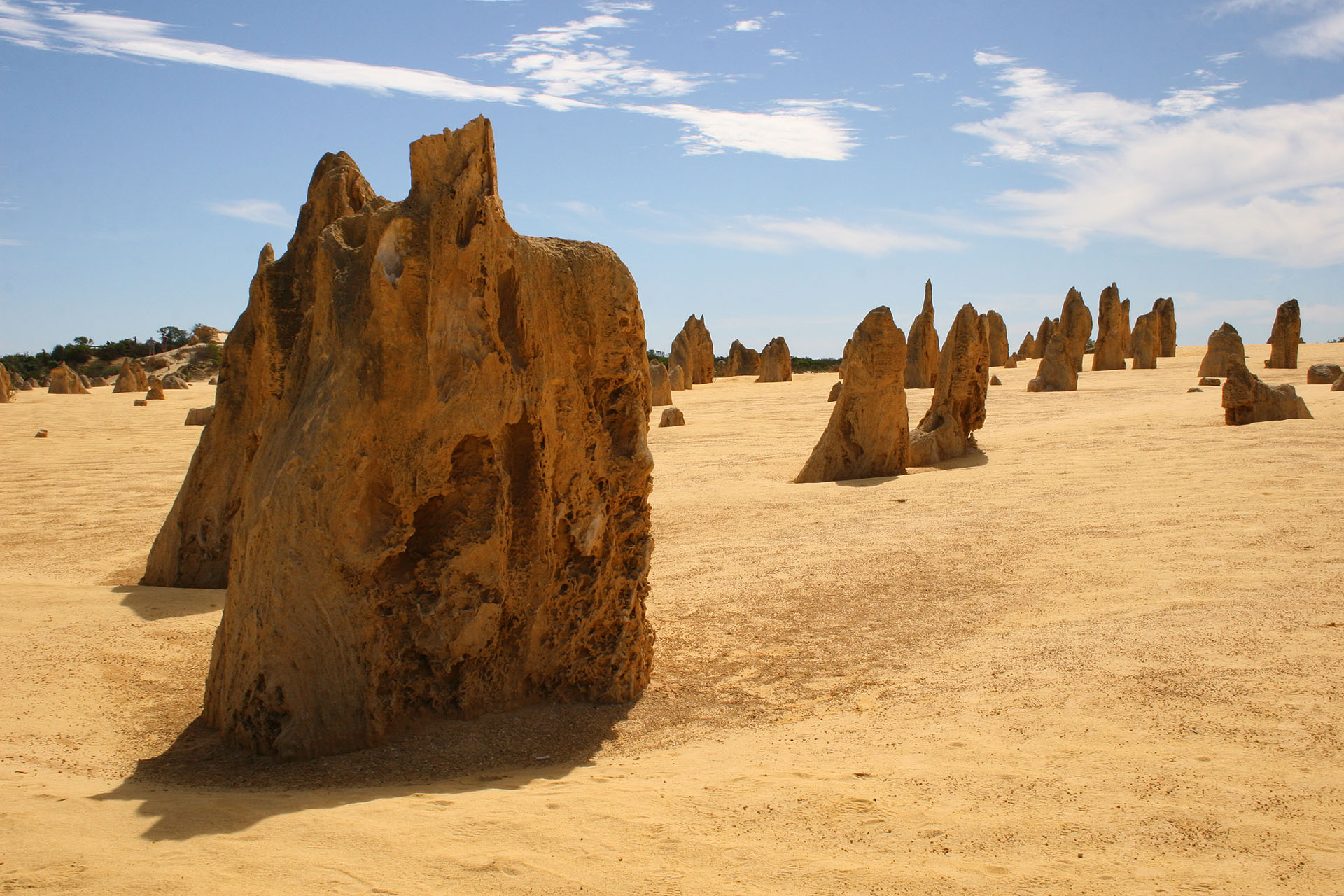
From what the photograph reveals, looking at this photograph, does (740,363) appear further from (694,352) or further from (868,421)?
(868,421)

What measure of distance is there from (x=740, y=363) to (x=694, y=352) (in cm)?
961

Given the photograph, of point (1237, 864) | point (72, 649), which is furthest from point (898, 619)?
point (72, 649)

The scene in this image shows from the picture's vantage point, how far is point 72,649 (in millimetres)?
4742

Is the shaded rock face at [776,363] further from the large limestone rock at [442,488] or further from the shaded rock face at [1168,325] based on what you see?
the large limestone rock at [442,488]

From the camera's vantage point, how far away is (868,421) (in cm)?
1123

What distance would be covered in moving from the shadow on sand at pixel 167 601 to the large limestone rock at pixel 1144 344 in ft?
90.9

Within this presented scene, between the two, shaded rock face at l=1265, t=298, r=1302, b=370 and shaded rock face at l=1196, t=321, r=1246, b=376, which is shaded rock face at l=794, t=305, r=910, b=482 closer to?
shaded rock face at l=1196, t=321, r=1246, b=376

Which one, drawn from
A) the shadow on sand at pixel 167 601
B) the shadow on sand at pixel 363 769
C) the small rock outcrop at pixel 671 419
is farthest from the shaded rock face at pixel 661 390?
the shadow on sand at pixel 363 769

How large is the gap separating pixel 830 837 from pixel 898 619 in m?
2.91

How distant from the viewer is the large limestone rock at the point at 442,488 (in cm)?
370

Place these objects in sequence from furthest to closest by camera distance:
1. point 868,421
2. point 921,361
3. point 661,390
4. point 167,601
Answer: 1. point 921,361
2. point 661,390
3. point 868,421
4. point 167,601

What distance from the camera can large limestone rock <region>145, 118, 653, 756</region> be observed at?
12.1ft

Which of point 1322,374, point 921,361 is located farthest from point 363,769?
point 921,361

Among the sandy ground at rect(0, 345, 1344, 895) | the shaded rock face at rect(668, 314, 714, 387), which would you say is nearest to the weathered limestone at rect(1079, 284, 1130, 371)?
the shaded rock face at rect(668, 314, 714, 387)
